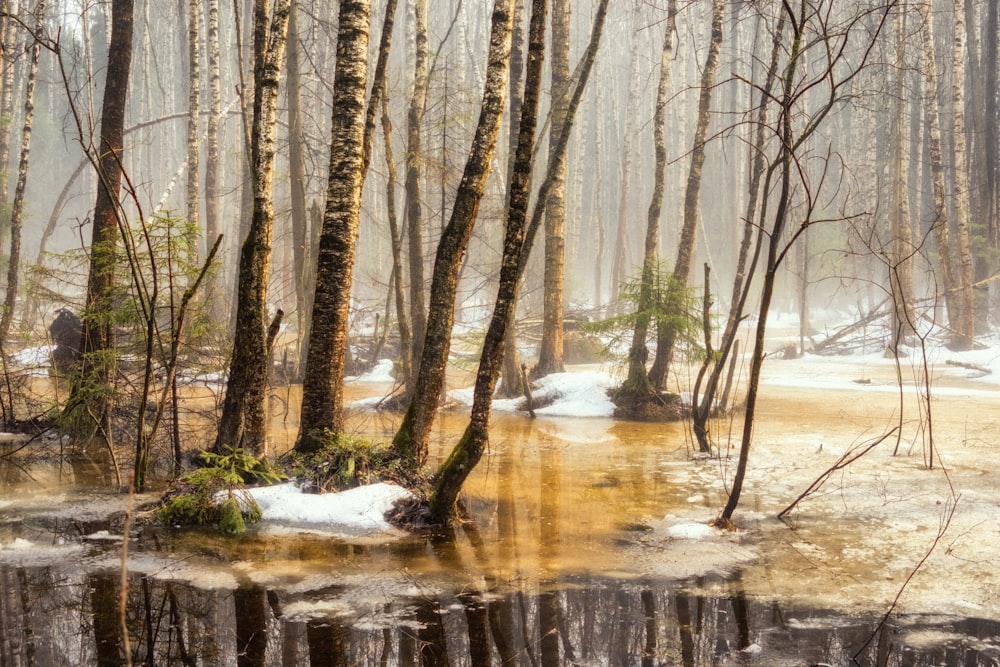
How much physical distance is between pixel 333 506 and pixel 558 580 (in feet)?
7.23

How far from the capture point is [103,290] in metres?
8.09

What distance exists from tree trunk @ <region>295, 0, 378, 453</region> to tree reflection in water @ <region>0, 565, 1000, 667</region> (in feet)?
7.90

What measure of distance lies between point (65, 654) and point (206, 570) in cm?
129

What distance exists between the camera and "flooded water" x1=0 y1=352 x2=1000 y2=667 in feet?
12.7

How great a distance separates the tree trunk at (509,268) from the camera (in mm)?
5922

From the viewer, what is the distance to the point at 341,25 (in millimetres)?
6766

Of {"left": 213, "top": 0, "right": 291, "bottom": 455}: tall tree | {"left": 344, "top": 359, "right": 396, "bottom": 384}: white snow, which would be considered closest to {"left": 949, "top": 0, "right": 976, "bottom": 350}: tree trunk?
→ {"left": 344, "top": 359, "right": 396, "bottom": 384}: white snow

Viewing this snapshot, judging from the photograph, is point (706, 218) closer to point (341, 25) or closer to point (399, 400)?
point (399, 400)

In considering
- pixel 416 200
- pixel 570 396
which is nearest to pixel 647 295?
pixel 570 396

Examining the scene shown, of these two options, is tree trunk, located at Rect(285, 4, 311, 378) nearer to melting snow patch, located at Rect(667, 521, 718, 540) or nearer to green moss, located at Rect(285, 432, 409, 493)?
green moss, located at Rect(285, 432, 409, 493)

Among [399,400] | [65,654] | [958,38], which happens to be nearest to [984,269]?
[958,38]

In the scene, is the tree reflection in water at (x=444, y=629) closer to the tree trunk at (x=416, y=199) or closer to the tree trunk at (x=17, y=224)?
the tree trunk at (x=17, y=224)

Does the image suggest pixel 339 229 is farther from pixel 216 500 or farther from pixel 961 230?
pixel 961 230

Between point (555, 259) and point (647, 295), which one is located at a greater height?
point (555, 259)
